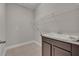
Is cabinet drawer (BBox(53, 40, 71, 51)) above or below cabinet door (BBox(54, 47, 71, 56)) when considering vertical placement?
above

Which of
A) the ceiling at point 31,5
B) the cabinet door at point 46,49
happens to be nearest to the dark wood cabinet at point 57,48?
the cabinet door at point 46,49

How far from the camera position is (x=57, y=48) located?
3.39 feet

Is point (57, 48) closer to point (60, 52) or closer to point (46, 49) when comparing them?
point (60, 52)

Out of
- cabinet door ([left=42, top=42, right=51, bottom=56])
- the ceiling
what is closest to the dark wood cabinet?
cabinet door ([left=42, top=42, right=51, bottom=56])

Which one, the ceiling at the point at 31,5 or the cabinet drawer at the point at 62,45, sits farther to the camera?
the ceiling at the point at 31,5

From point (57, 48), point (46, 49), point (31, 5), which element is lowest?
point (46, 49)

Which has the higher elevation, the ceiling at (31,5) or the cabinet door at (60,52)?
the ceiling at (31,5)

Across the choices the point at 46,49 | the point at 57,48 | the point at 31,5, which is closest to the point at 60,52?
the point at 57,48

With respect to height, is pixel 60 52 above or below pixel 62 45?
below

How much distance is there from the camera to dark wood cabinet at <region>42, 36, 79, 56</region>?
2.74 ft

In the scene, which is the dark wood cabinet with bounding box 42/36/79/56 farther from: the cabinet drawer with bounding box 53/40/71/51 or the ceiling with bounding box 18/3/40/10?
the ceiling with bounding box 18/3/40/10

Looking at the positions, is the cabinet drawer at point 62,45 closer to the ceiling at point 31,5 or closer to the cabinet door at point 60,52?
the cabinet door at point 60,52

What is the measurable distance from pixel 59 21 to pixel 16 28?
0.73 m

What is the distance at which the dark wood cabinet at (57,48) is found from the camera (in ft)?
2.74
